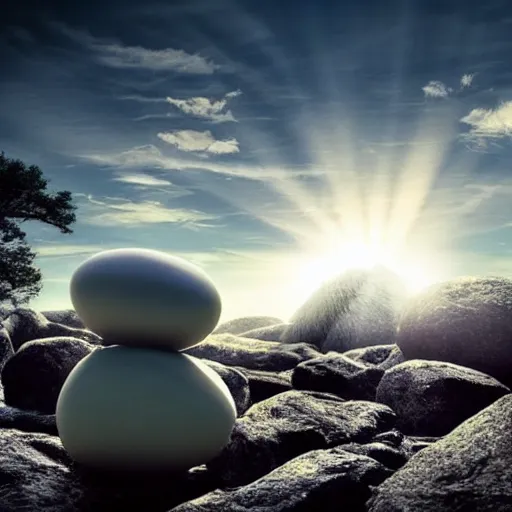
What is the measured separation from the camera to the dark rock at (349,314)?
763 inches

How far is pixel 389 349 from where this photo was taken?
15.0 m

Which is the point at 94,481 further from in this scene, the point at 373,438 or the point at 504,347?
the point at 504,347

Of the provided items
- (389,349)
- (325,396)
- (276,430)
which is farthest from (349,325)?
(276,430)

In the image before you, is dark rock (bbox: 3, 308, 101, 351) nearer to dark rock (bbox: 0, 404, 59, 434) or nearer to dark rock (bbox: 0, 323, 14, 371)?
dark rock (bbox: 0, 323, 14, 371)

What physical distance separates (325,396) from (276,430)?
177cm

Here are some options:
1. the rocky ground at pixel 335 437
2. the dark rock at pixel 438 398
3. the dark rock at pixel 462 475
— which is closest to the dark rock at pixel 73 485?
the rocky ground at pixel 335 437

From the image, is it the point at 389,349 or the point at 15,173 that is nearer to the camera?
the point at 389,349

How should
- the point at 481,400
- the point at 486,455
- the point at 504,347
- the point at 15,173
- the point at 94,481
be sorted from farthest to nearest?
the point at 15,173 < the point at 504,347 < the point at 481,400 < the point at 94,481 < the point at 486,455

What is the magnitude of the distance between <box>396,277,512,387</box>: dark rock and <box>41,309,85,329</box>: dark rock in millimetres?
11889

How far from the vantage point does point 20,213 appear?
22.5 meters

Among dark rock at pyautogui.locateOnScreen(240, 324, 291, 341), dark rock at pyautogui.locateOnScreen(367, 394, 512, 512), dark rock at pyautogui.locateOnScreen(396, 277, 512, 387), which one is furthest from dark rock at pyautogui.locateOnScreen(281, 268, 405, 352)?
dark rock at pyautogui.locateOnScreen(367, 394, 512, 512)

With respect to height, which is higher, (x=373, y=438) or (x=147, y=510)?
(x=373, y=438)

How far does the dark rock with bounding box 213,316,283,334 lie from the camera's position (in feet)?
84.0

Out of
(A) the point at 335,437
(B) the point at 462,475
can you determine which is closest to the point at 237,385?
(A) the point at 335,437
